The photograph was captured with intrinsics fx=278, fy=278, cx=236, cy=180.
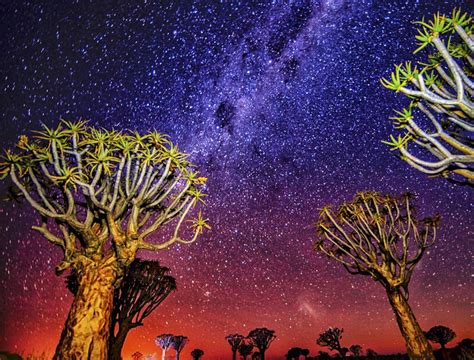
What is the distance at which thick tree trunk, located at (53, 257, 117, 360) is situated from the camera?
4.23 m

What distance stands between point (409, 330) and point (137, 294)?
376 inches

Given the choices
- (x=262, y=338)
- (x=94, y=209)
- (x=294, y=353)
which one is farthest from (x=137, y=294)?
(x=294, y=353)

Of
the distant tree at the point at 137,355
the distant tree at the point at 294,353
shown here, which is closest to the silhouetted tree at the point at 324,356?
the distant tree at the point at 294,353

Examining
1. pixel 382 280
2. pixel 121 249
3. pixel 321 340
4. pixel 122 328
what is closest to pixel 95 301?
pixel 121 249

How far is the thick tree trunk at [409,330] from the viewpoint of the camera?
7.80 metres

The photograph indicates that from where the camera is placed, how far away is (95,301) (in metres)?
4.55

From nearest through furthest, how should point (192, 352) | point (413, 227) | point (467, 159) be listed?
point (467, 159) < point (413, 227) < point (192, 352)

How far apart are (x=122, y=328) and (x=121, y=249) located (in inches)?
267

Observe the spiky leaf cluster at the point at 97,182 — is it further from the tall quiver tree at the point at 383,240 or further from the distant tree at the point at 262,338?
the distant tree at the point at 262,338

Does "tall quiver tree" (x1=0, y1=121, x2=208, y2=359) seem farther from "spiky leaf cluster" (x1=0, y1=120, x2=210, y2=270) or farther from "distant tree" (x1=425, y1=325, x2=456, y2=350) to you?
"distant tree" (x1=425, y1=325, x2=456, y2=350)

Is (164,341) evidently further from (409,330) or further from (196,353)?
(409,330)

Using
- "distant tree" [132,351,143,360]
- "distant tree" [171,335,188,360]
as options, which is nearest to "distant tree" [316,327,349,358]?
"distant tree" [171,335,188,360]

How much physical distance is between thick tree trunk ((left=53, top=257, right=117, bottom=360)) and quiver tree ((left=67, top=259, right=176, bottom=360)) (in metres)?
5.50

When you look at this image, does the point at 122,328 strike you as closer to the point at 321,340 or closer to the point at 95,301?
the point at 95,301
